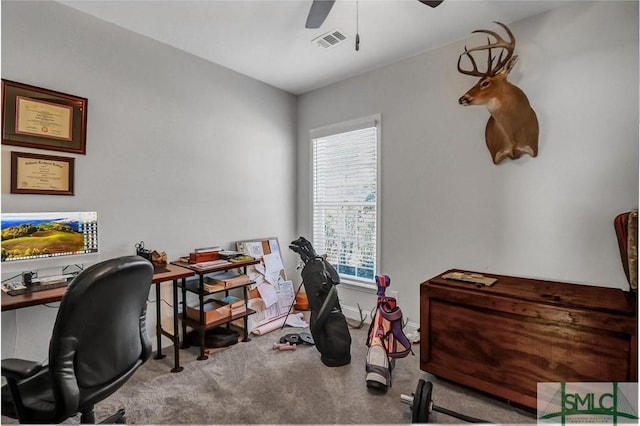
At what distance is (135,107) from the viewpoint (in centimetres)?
264

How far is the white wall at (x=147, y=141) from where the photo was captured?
2160 millimetres

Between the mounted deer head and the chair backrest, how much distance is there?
261cm

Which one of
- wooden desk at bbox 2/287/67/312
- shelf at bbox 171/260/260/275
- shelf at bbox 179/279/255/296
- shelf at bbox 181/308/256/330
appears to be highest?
shelf at bbox 171/260/260/275

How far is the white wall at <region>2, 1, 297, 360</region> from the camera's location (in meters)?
2.16

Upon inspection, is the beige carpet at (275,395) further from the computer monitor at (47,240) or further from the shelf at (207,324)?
the computer monitor at (47,240)

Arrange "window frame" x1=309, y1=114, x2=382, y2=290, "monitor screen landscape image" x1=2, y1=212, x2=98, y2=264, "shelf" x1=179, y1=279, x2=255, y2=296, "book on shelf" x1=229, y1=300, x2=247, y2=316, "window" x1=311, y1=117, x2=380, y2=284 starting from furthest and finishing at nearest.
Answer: "window" x1=311, y1=117, x2=380, y2=284, "window frame" x1=309, y1=114, x2=382, y2=290, "book on shelf" x1=229, y1=300, x2=247, y2=316, "shelf" x1=179, y1=279, x2=255, y2=296, "monitor screen landscape image" x1=2, y1=212, x2=98, y2=264

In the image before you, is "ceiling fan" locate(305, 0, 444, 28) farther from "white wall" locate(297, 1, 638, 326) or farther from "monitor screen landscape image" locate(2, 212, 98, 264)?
"monitor screen landscape image" locate(2, 212, 98, 264)

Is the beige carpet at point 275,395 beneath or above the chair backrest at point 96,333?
beneath

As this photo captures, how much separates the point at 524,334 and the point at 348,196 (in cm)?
215

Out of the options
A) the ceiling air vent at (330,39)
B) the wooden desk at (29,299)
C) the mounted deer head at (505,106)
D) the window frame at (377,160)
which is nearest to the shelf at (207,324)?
the wooden desk at (29,299)

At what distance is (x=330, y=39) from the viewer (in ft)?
8.75

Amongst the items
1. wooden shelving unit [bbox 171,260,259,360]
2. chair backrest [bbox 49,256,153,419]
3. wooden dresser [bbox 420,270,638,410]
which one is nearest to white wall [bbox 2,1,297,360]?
wooden shelving unit [bbox 171,260,259,360]

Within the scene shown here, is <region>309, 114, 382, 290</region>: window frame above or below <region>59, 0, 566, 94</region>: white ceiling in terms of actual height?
below

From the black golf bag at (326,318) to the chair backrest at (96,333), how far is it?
129 cm
